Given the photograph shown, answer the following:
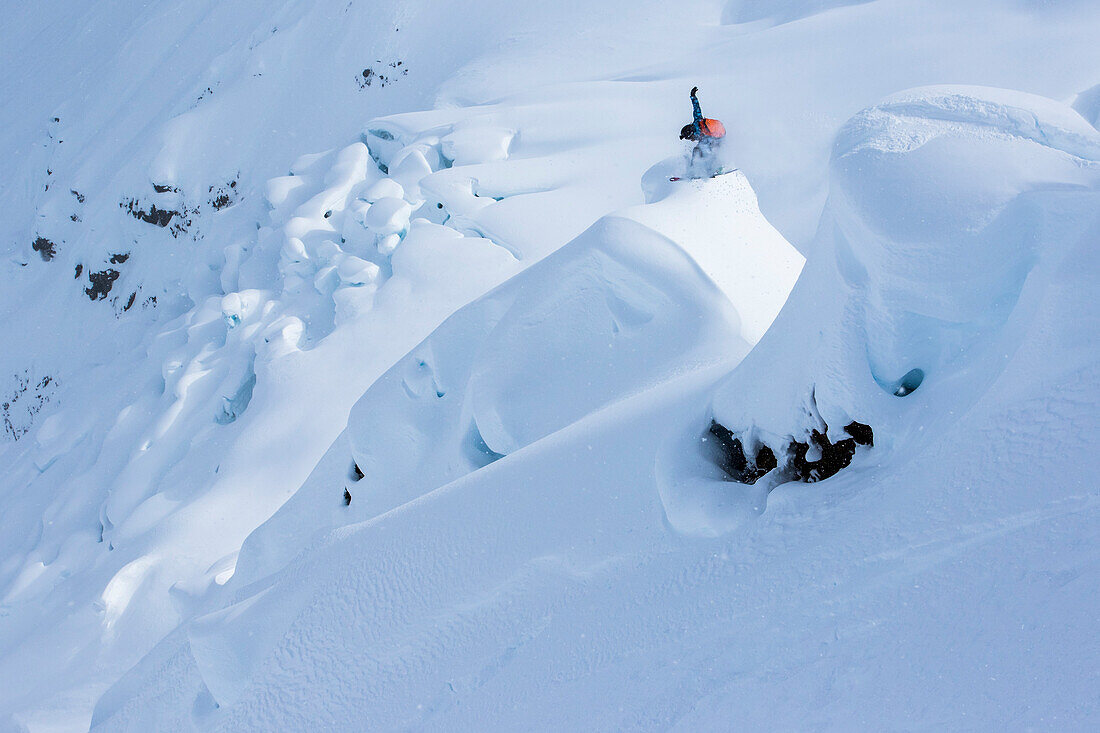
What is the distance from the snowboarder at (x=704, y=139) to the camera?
5.87 m

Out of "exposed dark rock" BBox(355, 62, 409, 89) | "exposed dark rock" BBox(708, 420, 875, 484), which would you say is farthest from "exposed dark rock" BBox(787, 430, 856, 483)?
"exposed dark rock" BBox(355, 62, 409, 89)

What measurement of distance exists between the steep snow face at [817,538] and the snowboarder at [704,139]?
3559 millimetres

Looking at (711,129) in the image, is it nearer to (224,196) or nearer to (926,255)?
(926,255)

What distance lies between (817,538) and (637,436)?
0.74m

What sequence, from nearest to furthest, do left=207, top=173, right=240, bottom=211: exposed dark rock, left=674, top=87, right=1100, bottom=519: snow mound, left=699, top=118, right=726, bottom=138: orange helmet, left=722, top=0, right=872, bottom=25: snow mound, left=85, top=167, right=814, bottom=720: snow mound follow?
left=674, top=87, right=1100, bottom=519: snow mound
left=85, top=167, right=814, bottom=720: snow mound
left=699, top=118, right=726, bottom=138: orange helmet
left=722, top=0, right=872, bottom=25: snow mound
left=207, top=173, right=240, bottom=211: exposed dark rock

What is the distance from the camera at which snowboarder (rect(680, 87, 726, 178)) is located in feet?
19.3

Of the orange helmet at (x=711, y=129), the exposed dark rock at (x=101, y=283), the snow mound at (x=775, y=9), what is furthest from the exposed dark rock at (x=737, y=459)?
the exposed dark rock at (x=101, y=283)

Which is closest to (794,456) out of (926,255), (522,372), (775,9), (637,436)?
(637,436)

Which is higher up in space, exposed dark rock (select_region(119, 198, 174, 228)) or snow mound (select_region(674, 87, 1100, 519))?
snow mound (select_region(674, 87, 1100, 519))

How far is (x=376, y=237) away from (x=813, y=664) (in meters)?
7.15

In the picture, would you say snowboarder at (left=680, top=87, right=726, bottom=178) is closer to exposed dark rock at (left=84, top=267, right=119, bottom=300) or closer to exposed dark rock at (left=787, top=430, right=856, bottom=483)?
exposed dark rock at (left=787, top=430, right=856, bottom=483)

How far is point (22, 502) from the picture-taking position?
8.80 m

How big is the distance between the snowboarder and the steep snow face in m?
3.56

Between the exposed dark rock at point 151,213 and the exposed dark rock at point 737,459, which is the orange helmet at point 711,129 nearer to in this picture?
the exposed dark rock at point 737,459
